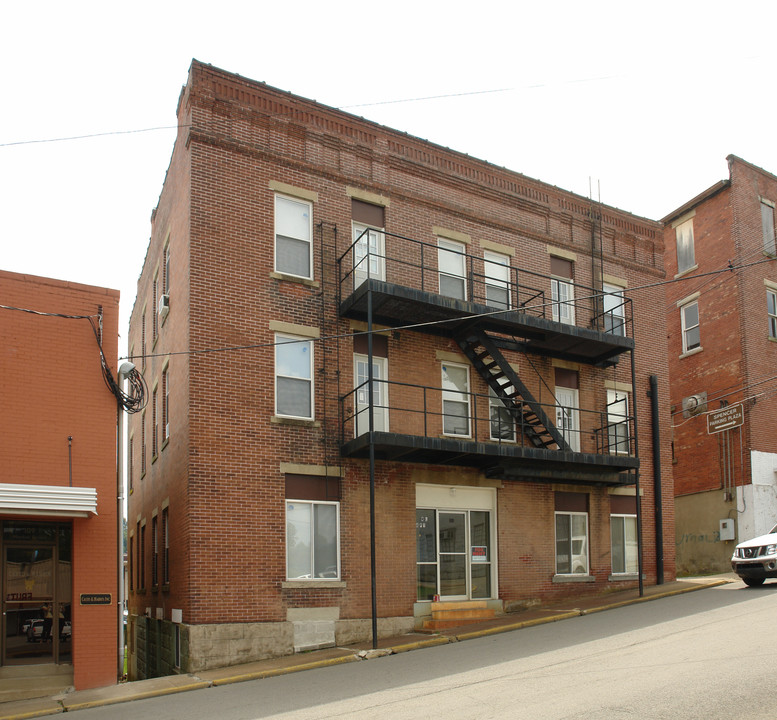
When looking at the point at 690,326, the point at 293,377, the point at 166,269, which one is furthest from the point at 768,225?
the point at 166,269

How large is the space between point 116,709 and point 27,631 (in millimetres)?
3023

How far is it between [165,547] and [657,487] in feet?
41.4

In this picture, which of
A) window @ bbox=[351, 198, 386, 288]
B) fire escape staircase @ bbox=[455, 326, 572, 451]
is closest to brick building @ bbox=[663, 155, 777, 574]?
fire escape staircase @ bbox=[455, 326, 572, 451]

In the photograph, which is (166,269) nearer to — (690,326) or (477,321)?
(477,321)

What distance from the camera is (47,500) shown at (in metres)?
14.0

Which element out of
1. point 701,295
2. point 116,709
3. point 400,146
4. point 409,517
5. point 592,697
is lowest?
point 116,709

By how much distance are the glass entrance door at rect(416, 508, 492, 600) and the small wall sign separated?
6.67 metres

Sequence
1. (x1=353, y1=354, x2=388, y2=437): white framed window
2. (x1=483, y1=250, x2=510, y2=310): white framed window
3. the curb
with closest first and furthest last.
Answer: the curb → (x1=353, y1=354, x2=388, y2=437): white framed window → (x1=483, y1=250, x2=510, y2=310): white framed window

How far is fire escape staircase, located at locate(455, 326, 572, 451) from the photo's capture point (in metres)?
19.5

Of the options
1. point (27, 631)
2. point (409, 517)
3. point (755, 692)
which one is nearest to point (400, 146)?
point (409, 517)

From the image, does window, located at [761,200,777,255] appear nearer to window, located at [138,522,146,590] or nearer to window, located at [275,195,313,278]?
window, located at [275,195,313,278]

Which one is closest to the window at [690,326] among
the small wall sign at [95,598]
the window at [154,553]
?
the window at [154,553]

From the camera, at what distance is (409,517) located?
61.3 feet

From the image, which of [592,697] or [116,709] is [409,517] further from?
[592,697]
